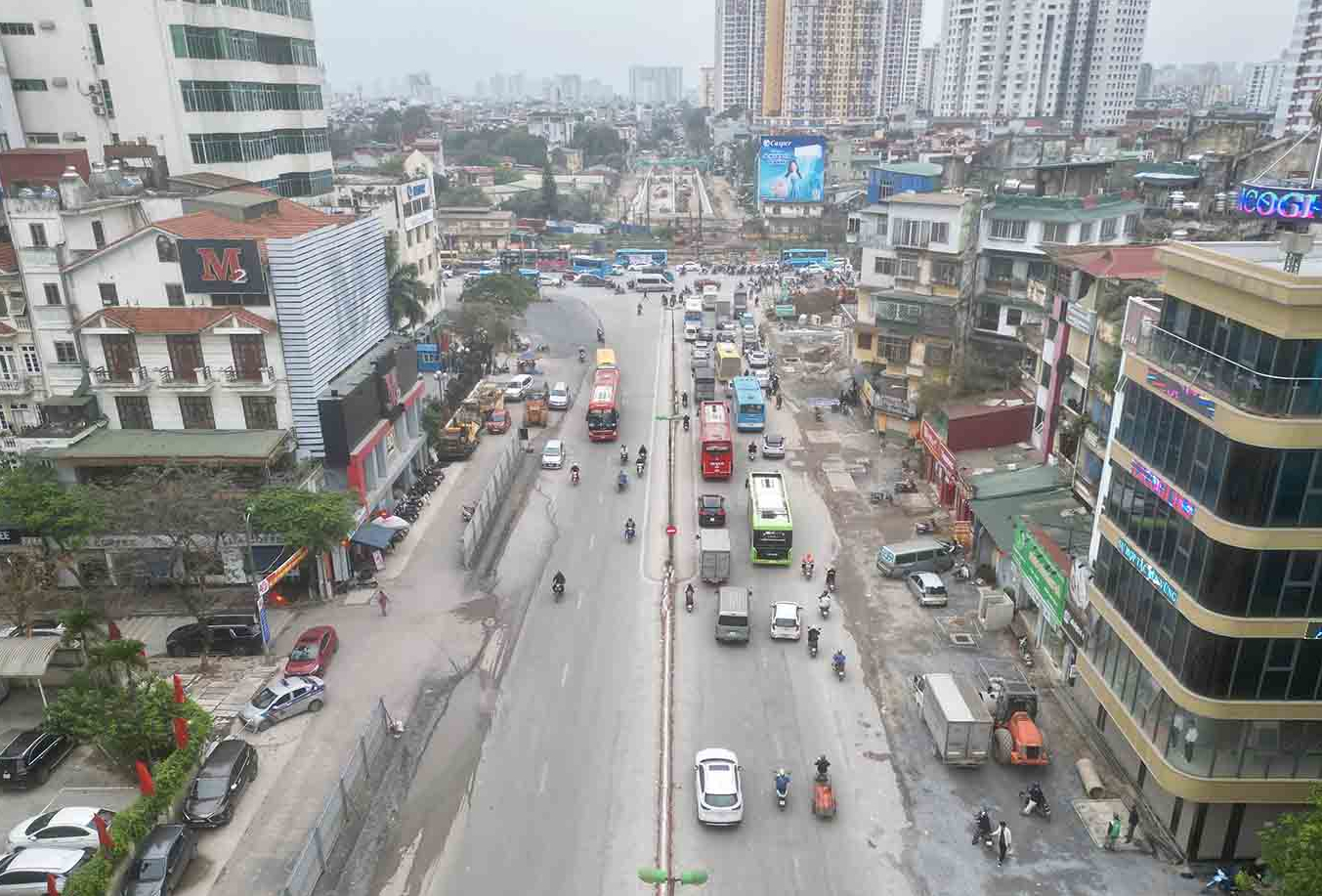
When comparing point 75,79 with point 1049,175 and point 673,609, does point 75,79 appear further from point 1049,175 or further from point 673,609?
point 1049,175

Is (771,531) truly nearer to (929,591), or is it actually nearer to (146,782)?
(929,591)

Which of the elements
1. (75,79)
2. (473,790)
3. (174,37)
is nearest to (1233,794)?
(473,790)

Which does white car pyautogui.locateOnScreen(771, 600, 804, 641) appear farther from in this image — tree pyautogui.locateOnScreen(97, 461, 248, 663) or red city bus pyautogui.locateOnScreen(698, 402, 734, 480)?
tree pyautogui.locateOnScreen(97, 461, 248, 663)

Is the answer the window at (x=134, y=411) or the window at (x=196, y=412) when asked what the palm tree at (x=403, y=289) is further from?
the window at (x=134, y=411)

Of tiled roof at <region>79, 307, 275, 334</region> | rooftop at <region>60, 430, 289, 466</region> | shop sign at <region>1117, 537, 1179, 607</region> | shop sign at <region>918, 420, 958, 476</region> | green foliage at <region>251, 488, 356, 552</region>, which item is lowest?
shop sign at <region>918, 420, 958, 476</region>

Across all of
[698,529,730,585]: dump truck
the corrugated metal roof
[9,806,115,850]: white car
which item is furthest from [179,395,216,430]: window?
[698,529,730,585]: dump truck

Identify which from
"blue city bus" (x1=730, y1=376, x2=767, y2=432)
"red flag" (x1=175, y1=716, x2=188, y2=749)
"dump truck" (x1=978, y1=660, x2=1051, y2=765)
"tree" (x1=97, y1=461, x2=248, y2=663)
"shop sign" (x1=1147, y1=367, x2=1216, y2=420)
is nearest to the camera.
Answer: "shop sign" (x1=1147, y1=367, x2=1216, y2=420)

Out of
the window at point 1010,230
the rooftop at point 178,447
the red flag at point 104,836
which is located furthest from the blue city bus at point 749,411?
the red flag at point 104,836
